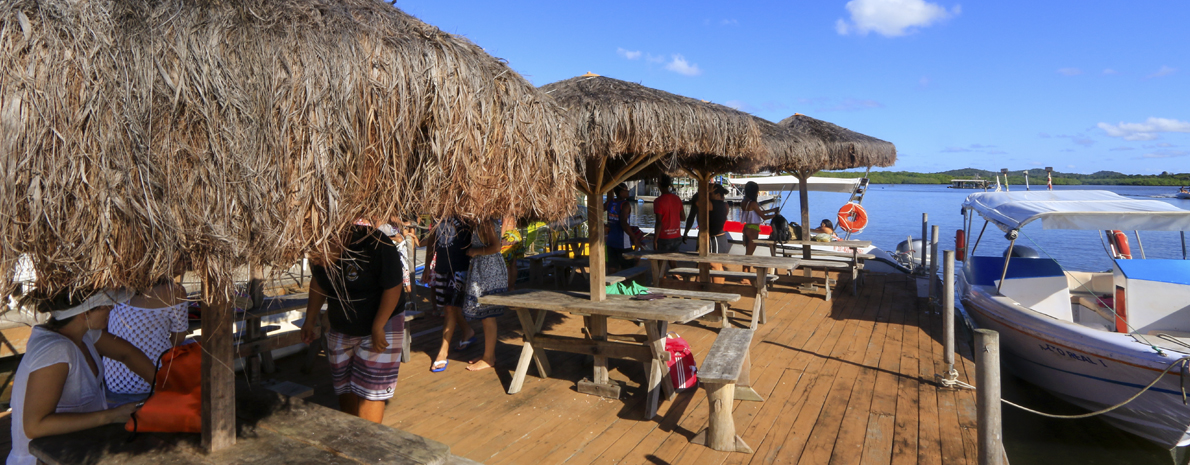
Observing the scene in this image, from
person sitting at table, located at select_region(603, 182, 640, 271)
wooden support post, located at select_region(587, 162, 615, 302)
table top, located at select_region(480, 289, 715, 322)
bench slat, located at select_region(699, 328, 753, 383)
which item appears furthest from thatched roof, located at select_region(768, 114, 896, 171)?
bench slat, located at select_region(699, 328, 753, 383)

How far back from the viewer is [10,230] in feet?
4.45

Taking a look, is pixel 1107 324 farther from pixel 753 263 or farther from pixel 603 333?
pixel 603 333

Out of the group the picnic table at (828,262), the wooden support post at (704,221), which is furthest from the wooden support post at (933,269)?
the wooden support post at (704,221)

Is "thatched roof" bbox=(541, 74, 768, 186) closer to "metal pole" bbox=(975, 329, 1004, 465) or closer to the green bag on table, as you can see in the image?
the green bag on table

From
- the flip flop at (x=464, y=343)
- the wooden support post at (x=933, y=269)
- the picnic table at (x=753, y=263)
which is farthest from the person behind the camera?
the wooden support post at (x=933, y=269)

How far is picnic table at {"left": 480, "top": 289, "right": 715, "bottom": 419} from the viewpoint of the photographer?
3.72m

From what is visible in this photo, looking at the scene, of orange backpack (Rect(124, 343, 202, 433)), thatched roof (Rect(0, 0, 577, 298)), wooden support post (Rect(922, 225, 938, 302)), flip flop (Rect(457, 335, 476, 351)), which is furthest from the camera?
wooden support post (Rect(922, 225, 938, 302))

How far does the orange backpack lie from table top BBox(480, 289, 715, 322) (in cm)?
206

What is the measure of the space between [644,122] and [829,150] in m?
5.92

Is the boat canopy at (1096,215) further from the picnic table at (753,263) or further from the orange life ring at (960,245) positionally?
the picnic table at (753,263)

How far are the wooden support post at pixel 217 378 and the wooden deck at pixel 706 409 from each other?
137 centimetres

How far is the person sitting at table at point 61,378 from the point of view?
6.34ft

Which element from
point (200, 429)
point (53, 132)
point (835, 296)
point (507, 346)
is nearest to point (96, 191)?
point (53, 132)

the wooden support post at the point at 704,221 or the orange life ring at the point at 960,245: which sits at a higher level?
the wooden support post at the point at 704,221
